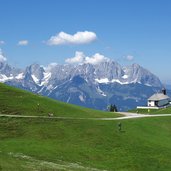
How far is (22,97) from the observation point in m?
107

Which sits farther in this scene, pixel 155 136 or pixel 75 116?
pixel 75 116

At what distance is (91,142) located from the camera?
78.9 metres

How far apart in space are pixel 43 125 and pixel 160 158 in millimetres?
26020

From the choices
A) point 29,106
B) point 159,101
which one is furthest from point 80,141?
point 159,101

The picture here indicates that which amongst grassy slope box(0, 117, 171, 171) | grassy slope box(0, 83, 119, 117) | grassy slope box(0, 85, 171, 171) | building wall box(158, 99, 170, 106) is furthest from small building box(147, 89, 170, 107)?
grassy slope box(0, 117, 171, 171)

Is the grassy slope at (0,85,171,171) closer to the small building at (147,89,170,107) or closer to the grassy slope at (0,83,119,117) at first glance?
the grassy slope at (0,83,119,117)

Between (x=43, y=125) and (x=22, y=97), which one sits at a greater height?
(x=22, y=97)

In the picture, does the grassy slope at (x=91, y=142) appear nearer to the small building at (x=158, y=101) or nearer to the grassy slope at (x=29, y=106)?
the grassy slope at (x=29, y=106)

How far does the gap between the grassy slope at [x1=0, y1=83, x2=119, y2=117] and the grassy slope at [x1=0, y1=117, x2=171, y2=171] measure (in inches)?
313

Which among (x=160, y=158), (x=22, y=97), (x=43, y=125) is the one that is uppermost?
(x=22, y=97)

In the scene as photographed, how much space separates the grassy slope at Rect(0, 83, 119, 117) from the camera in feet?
316

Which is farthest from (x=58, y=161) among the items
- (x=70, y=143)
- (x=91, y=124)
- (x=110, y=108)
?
(x=110, y=108)

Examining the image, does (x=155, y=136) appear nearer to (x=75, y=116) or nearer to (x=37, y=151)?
(x=75, y=116)

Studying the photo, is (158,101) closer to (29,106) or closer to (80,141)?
(29,106)
